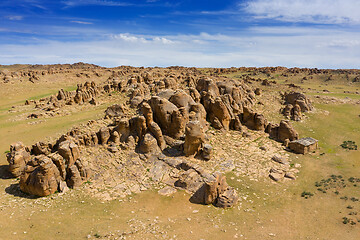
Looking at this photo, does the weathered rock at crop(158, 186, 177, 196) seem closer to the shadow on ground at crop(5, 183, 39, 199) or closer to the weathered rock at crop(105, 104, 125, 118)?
the shadow on ground at crop(5, 183, 39, 199)

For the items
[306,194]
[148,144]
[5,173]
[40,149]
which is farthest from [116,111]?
[306,194]

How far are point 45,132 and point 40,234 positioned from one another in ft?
70.9

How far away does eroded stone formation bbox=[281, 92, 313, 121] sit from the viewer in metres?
46.4

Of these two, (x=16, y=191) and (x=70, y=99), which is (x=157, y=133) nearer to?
(x=16, y=191)

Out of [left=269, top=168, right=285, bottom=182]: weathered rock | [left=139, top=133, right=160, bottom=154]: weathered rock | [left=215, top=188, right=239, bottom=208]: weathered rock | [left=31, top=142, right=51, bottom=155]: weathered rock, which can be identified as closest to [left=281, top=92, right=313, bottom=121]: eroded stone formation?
[left=269, top=168, right=285, bottom=182]: weathered rock

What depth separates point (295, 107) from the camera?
47062 millimetres

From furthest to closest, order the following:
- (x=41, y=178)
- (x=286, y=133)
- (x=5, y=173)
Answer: (x=286, y=133) → (x=5, y=173) → (x=41, y=178)

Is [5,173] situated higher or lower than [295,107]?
lower

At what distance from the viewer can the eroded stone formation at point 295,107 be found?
46388 mm

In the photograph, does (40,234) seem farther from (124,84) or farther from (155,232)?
(124,84)

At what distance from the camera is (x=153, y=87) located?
166 feet

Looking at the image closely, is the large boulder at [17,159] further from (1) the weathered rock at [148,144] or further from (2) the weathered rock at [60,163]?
(1) the weathered rock at [148,144]

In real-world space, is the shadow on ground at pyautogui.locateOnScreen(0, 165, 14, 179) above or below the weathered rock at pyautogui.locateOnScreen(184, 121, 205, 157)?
below

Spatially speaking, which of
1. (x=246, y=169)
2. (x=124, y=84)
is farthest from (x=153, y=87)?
(x=246, y=169)
